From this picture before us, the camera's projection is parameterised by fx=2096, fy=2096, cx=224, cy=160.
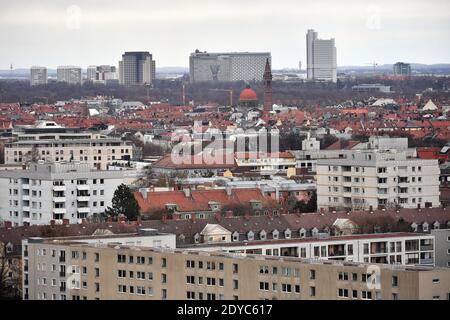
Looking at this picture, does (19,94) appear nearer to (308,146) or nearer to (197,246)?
(308,146)

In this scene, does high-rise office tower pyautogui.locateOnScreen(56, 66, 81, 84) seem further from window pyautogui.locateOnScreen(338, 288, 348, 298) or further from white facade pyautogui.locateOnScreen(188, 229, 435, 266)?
window pyautogui.locateOnScreen(338, 288, 348, 298)

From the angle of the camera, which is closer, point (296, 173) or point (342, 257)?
point (342, 257)

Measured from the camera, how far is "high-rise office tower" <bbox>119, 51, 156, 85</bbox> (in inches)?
4656

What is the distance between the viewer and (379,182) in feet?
111

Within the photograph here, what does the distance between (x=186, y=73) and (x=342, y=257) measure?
345 feet

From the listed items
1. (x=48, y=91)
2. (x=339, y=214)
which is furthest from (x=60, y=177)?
(x=48, y=91)

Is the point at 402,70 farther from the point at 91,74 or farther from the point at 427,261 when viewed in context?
the point at 427,261

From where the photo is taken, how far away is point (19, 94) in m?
99.9

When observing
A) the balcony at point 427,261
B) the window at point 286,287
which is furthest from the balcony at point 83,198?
the window at point 286,287

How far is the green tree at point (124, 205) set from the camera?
3011 cm

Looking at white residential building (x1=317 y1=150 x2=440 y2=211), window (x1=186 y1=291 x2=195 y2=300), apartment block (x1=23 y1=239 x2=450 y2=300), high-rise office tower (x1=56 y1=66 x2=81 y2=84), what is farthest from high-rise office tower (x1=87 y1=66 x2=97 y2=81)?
window (x1=186 y1=291 x2=195 y2=300)

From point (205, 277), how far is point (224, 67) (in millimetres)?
109176

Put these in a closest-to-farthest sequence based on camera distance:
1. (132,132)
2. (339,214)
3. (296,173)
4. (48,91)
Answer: (339,214), (296,173), (132,132), (48,91)
